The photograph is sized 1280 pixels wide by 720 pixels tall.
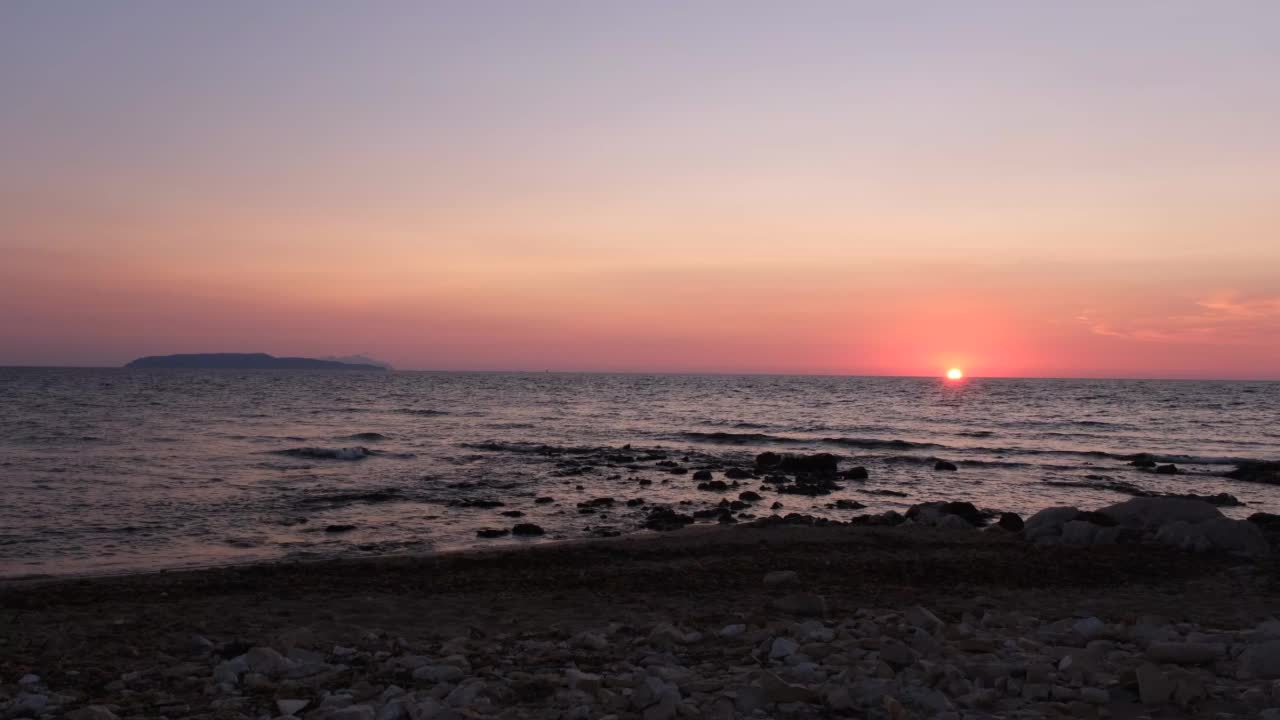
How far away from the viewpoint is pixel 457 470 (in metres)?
32.8

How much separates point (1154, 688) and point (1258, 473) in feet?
114

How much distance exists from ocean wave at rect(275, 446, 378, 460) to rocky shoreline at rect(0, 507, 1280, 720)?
69.3 ft

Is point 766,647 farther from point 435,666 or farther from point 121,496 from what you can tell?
point 121,496

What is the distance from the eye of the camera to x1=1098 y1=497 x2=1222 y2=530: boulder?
18375 mm

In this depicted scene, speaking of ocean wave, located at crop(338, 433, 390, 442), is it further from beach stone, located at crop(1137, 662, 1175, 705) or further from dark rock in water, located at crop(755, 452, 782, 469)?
beach stone, located at crop(1137, 662, 1175, 705)

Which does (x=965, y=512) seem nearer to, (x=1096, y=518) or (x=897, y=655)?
(x=1096, y=518)

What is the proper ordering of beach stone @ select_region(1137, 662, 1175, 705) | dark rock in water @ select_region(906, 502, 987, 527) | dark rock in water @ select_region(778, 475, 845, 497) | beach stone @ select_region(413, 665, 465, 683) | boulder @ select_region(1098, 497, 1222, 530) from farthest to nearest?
dark rock in water @ select_region(778, 475, 845, 497), dark rock in water @ select_region(906, 502, 987, 527), boulder @ select_region(1098, 497, 1222, 530), beach stone @ select_region(413, 665, 465, 683), beach stone @ select_region(1137, 662, 1175, 705)

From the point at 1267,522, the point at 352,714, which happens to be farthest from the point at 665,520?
the point at 352,714

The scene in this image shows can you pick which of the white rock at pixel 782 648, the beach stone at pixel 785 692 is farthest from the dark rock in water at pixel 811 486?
the beach stone at pixel 785 692

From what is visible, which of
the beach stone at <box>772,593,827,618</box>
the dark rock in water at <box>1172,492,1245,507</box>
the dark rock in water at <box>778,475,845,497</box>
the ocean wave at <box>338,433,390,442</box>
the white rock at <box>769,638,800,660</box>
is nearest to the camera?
the white rock at <box>769,638,800,660</box>

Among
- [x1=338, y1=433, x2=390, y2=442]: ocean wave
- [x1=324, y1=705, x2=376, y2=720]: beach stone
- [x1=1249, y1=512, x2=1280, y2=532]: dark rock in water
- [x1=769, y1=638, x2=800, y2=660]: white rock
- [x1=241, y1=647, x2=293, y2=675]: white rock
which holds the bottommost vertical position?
[x1=338, y1=433, x2=390, y2=442]: ocean wave

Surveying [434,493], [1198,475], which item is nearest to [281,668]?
[434,493]

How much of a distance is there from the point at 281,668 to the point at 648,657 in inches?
134

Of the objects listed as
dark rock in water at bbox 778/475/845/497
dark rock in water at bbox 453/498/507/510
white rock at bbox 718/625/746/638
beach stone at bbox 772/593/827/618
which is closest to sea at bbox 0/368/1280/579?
dark rock in water at bbox 453/498/507/510
